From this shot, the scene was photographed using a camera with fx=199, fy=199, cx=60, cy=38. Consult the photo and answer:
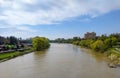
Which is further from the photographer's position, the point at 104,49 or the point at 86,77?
the point at 104,49

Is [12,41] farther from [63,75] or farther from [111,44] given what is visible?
[63,75]

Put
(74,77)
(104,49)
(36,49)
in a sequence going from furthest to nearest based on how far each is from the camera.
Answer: (36,49)
(104,49)
(74,77)

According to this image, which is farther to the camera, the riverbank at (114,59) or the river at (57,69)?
the riverbank at (114,59)

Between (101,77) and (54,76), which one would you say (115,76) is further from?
(54,76)

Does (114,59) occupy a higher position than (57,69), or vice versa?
(114,59)

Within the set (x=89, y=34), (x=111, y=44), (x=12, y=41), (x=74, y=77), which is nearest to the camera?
(x=74, y=77)

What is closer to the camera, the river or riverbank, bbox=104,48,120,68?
the river

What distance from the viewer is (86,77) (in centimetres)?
1614

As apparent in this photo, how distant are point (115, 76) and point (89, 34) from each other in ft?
411

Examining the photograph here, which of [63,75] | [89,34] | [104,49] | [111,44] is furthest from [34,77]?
[89,34]

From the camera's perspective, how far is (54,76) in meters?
16.4

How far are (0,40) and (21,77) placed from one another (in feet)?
183

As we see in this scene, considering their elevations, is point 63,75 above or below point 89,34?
below

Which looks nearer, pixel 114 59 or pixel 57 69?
pixel 57 69
